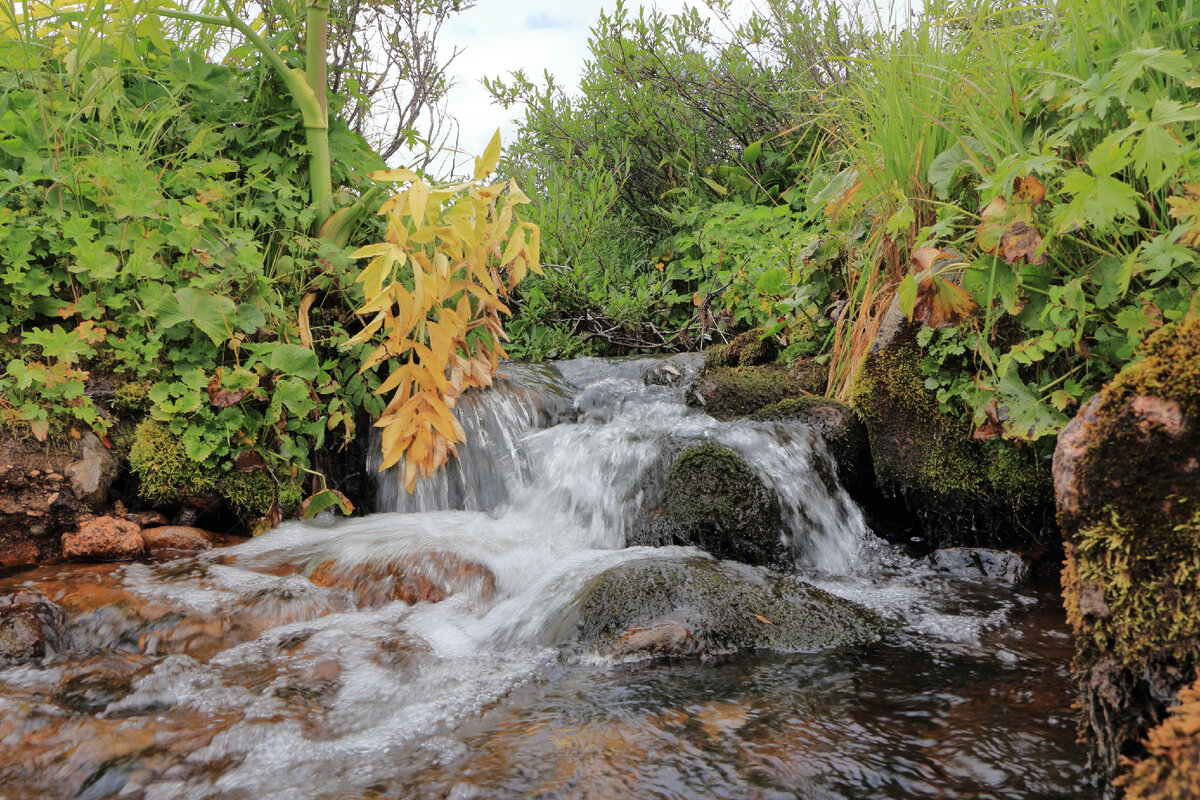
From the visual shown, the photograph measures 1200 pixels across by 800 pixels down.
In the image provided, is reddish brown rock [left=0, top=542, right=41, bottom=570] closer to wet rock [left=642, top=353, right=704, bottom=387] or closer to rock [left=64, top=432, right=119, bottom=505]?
rock [left=64, top=432, right=119, bottom=505]

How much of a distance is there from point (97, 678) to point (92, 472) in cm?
143

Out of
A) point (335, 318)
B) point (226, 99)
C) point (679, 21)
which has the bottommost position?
point (335, 318)

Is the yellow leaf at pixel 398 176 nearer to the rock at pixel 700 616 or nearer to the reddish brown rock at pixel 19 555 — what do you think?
the rock at pixel 700 616

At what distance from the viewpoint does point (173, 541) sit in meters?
3.32

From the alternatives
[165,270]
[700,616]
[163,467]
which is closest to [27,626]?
[163,467]

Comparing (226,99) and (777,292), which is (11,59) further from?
(777,292)

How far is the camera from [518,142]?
8.42m

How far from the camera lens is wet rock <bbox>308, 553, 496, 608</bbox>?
9.59 ft

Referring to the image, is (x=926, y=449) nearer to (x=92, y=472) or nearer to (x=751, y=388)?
(x=751, y=388)

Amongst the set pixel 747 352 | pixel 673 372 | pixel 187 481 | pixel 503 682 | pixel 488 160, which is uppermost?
pixel 488 160

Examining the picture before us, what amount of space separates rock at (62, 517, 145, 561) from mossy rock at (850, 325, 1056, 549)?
3257 mm

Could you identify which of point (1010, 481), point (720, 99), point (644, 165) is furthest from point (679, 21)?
point (1010, 481)

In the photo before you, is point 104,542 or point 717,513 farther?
point 717,513

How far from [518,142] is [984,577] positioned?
22.8 ft
